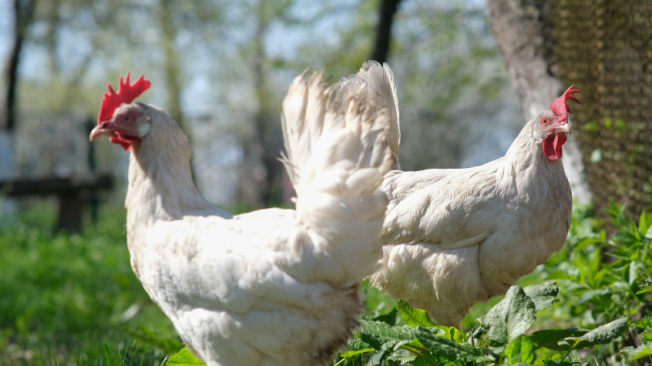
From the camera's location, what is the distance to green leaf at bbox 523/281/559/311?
7.04 ft

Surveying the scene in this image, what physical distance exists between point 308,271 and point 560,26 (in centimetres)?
312

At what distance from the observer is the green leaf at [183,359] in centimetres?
248

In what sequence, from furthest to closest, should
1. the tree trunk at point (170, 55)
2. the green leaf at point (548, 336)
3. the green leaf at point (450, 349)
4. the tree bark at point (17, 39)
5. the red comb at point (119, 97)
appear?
the tree trunk at point (170, 55) → the tree bark at point (17, 39) → the red comb at point (119, 97) → the green leaf at point (548, 336) → the green leaf at point (450, 349)

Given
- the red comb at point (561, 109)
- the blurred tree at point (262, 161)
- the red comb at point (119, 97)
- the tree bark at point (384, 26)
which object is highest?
the tree bark at point (384, 26)

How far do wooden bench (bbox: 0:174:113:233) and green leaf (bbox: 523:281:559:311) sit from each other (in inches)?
318

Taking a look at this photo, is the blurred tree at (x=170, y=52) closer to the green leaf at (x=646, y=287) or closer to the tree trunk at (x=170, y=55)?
the tree trunk at (x=170, y=55)

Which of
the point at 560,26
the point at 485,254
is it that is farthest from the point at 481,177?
the point at 560,26

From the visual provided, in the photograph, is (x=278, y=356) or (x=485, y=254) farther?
(x=485, y=254)

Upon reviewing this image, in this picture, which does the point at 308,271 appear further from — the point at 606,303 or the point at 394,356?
the point at 606,303

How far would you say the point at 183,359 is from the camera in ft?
8.30

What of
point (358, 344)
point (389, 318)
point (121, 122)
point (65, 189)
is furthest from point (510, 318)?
point (65, 189)

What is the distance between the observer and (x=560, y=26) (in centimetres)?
392

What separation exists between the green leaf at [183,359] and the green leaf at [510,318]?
1.44m

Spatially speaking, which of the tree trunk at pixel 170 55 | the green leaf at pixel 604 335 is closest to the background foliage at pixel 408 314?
the green leaf at pixel 604 335
